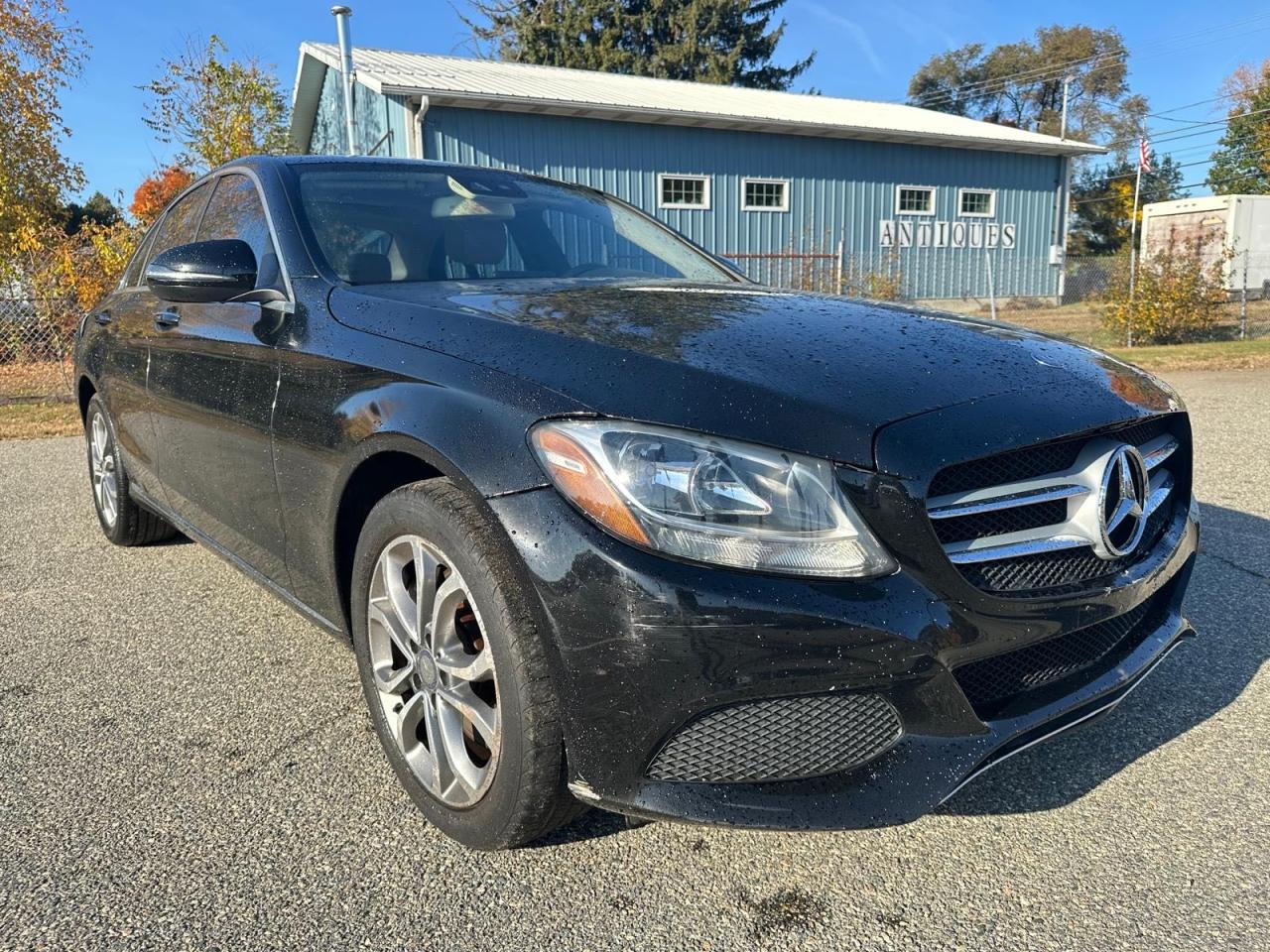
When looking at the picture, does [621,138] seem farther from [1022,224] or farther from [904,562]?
[904,562]

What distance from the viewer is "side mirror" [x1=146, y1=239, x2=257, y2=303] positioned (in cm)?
266

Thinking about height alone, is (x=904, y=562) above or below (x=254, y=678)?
above

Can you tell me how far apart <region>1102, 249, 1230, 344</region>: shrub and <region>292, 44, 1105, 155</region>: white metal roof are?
312 inches

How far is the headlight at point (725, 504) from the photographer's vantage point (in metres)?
1.63

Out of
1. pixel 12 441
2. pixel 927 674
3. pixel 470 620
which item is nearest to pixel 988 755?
pixel 927 674

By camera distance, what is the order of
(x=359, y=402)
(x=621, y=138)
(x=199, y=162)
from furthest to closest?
1. (x=621, y=138)
2. (x=199, y=162)
3. (x=359, y=402)

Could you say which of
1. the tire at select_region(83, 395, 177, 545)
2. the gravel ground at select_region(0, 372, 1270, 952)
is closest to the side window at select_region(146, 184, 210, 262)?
the tire at select_region(83, 395, 177, 545)

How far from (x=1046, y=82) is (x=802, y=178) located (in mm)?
41117

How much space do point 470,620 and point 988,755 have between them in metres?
1.08

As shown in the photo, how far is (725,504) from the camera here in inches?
64.6

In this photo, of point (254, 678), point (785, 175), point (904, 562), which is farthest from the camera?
point (785, 175)

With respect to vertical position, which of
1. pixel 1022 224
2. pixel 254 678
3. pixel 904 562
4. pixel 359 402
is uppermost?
pixel 1022 224

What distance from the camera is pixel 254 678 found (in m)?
2.98

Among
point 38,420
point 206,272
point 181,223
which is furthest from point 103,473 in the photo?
point 38,420
